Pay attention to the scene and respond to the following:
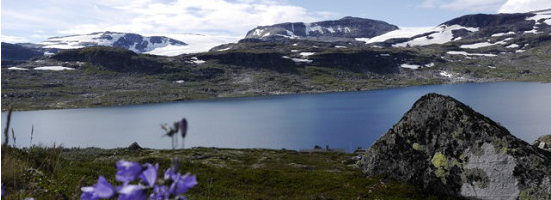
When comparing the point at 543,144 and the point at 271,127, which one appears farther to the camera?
the point at 271,127

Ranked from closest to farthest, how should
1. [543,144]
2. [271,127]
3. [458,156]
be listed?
[458,156]
[543,144]
[271,127]

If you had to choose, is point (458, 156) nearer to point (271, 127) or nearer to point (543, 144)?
point (543, 144)

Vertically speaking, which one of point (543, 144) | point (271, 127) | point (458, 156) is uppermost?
point (458, 156)

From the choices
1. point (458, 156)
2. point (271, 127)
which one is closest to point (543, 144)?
point (458, 156)

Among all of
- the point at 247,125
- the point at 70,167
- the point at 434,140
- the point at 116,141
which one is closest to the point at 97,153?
the point at 70,167

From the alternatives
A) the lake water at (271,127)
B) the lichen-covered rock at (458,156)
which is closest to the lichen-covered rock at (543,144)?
the lichen-covered rock at (458,156)

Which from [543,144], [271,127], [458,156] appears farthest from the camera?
[271,127]

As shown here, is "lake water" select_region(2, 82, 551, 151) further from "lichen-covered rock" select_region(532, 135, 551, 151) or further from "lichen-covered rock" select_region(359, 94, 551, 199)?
"lichen-covered rock" select_region(359, 94, 551, 199)

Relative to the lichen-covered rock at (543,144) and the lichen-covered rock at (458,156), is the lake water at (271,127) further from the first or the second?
the lichen-covered rock at (458,156)

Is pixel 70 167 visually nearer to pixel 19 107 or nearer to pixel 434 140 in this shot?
pixel 434 140
